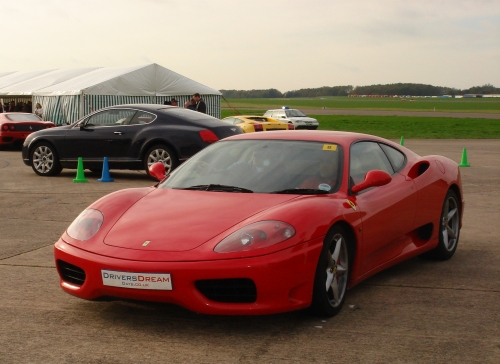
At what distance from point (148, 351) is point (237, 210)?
1142 millimetres

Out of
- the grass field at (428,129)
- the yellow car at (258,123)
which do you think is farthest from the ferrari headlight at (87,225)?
the grass field at (428,129)

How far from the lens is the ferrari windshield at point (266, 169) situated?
5375 millimetres

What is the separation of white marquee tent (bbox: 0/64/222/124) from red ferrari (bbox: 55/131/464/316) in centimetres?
2575

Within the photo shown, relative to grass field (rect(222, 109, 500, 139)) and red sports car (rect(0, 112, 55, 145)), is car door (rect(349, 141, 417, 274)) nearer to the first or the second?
red sports car (rect(0, 112, 55, 145))

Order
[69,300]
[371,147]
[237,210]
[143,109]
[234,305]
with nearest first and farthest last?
[234,305] → [237,210] → [69,300] → [371,147] → [143,109]

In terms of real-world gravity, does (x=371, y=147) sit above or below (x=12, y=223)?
above

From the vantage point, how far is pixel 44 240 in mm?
7781

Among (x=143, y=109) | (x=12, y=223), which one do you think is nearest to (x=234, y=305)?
(x=12, y=223)

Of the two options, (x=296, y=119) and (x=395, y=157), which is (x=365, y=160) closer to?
(x=395, y=157)

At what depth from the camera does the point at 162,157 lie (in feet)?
45.9

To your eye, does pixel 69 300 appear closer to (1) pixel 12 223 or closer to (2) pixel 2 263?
(2) pixel 2 263

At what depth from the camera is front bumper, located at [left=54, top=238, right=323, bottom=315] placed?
14.4 ft

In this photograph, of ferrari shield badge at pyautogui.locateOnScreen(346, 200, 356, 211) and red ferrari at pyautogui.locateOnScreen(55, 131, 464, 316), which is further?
ferrari shield badge at pyautogui.locateOnScreen(346, 200, 356, 211)

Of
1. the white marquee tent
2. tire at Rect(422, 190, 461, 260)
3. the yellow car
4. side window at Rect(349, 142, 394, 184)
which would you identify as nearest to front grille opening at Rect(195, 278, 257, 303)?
side window at Rect(349, 142, 394, 184)
